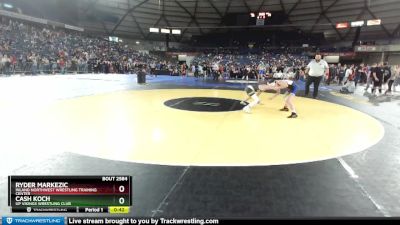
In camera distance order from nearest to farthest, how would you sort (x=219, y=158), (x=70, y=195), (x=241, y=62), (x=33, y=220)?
(x=33, y=220)
(x=70, y=195)
(x=219, y=158)
(x=241, y=62)

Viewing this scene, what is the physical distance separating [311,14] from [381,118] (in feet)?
116

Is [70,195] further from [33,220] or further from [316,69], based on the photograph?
[316,69]

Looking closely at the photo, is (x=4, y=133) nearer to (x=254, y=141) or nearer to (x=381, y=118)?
(x=254, y=141)

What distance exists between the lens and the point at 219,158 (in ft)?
12.1

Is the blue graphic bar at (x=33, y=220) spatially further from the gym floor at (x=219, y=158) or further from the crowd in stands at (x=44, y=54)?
the crowd in stands at (x=44, y=54)

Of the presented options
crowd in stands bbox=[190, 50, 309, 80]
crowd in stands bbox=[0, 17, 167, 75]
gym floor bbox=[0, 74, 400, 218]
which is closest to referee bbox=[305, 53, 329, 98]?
gym floor bbox=[0, 74, 400, 218]

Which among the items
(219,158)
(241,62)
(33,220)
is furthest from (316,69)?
(241,62)

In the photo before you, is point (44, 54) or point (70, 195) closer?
point (70, 195)

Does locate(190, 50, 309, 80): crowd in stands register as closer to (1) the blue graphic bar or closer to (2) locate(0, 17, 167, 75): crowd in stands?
(2) locate(0, 17, 167, 75): crowd in stands

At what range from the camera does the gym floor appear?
2.53 m

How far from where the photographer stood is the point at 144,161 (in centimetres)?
348

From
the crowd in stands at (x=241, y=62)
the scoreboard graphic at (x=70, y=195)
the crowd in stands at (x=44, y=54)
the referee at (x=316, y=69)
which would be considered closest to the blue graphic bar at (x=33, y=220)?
the scoreboard graphic at (x=70, y=195)

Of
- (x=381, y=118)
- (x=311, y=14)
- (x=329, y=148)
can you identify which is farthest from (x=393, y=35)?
(x=329, y=148)

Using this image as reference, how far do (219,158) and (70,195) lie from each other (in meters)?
1.86
